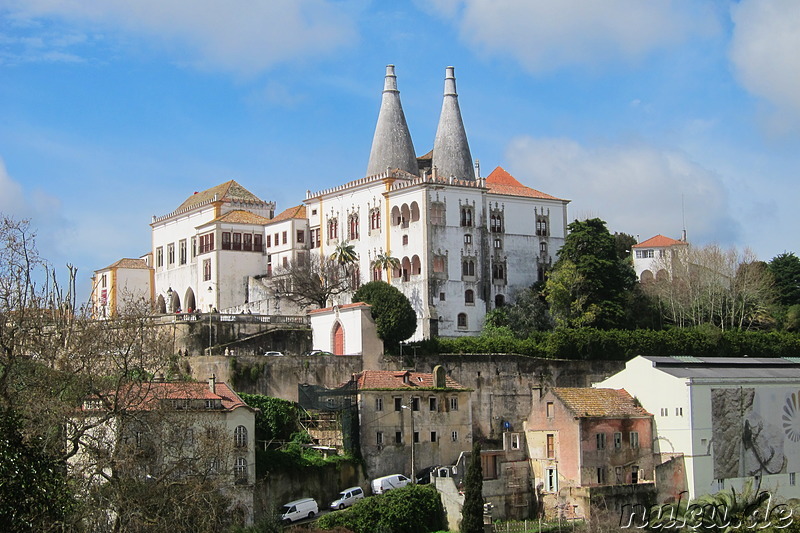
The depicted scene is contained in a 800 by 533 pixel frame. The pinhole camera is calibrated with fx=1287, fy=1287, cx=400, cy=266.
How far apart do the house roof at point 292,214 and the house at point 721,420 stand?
96.8 feet

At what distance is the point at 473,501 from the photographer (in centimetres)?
5116

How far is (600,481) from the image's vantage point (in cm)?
5675

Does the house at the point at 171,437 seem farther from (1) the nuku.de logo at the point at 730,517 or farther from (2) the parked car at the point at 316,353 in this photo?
(1) the nuku.de logo at the point at 730,517

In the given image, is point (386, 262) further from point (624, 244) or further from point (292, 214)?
point (624, 244)

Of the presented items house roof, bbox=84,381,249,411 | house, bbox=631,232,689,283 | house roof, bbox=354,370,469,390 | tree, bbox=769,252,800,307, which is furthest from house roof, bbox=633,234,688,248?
house roof, bbox=84,381,249,411

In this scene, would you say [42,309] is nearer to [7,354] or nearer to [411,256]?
[7,354]

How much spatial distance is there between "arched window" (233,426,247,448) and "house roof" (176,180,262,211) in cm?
4113

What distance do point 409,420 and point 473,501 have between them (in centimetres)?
720

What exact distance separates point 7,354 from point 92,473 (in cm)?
435

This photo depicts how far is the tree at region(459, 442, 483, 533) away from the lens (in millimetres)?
50688

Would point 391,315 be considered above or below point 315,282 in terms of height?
below

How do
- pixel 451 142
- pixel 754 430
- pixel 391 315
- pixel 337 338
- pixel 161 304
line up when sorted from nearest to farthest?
pixel 754 430
pixel 391 315
pixel 337 338
pixel 451 142
pixel 161 304

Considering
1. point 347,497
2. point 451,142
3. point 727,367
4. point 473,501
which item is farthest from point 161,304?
Result: point 473,501

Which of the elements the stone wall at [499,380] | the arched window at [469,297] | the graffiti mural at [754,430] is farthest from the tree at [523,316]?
the graffiti mural at [754,430]
